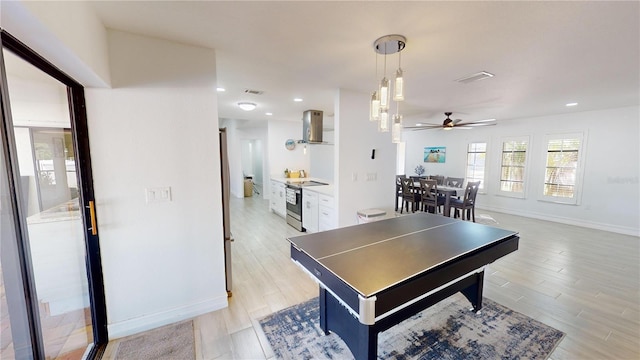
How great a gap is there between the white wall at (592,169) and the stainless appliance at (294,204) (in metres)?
4.94

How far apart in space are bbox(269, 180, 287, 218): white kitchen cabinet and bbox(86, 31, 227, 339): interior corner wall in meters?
3.23

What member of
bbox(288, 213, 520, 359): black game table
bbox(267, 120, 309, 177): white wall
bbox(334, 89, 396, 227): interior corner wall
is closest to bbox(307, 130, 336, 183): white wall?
bbox(267, 120, 309, 177): white wall

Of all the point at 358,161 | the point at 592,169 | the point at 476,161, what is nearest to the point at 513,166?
the point at 476,161

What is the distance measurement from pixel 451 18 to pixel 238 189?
7.84m

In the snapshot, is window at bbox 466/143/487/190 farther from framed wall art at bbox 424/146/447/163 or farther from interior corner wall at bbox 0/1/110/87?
interior corner wall at bbox 0/1/110/87

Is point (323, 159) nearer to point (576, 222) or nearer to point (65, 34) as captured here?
point (576, 222)

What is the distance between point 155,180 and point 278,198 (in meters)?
3.88

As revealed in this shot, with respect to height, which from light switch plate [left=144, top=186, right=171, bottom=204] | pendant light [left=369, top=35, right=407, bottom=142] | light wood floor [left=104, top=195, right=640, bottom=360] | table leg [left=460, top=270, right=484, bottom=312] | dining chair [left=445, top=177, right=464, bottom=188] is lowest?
light wood floor [left=104, top=195, right=640, bottom=360]

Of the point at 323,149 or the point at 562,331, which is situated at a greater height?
the point at 323,149

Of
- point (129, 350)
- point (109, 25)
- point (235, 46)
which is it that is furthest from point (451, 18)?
point (129, 350)

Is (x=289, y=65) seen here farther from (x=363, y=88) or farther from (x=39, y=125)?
(x=39, y=125)

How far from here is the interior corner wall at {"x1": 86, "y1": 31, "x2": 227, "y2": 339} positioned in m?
1.87

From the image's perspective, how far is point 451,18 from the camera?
5.43 feet

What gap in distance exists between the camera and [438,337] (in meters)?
1.97
